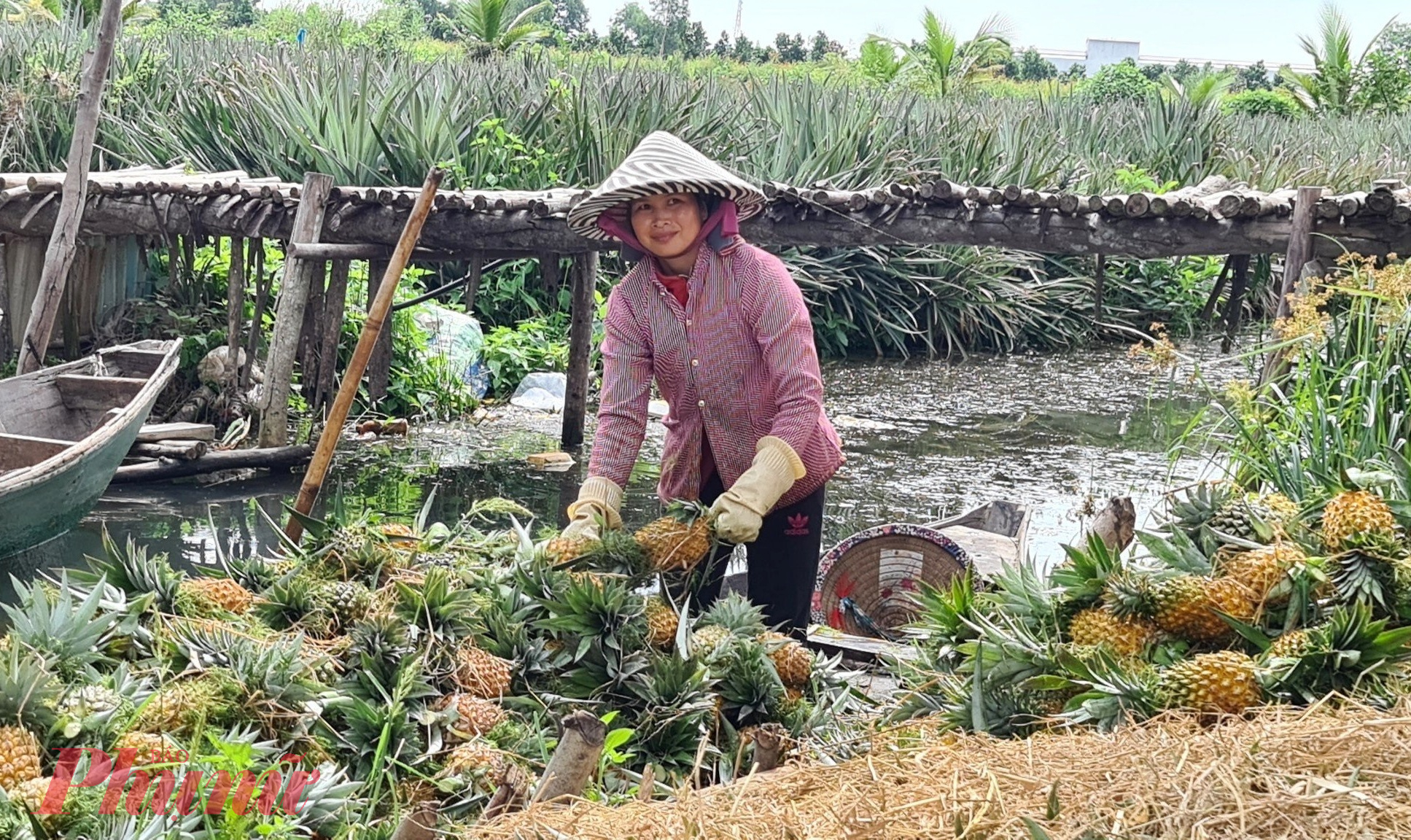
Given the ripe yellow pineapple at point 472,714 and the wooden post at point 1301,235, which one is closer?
the ripe yellow pineapple at point 472,714

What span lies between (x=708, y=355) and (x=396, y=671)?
1.46 m

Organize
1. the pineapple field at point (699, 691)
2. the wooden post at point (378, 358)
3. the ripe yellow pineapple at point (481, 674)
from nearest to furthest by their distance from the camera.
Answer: the pineapple field at point (699, 691), the ripe yellow pineapple at point (481, 674), the wooden post at point (378, 358)

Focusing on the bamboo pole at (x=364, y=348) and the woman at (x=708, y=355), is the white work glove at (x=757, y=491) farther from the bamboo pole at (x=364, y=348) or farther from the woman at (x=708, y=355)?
the bamboo pole at (x=364, y=348)

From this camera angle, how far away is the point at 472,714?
2.52m

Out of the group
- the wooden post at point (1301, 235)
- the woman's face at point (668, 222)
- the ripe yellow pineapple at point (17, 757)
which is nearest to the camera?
the ripe yellow pineapple at point (17, 757)

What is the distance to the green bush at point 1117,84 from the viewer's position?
28.9 metres

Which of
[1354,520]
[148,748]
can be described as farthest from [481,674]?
[1354,520]

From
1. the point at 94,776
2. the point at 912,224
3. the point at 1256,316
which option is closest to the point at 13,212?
the point at 912,224

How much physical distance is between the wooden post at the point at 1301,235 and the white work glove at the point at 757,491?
426cm

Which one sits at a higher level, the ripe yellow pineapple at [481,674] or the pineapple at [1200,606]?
the pineapple at [1200,606]

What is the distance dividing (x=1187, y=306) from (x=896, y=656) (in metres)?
14.5

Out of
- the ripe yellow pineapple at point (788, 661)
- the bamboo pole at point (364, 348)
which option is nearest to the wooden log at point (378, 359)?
the bamboo pole at point (364, 348)

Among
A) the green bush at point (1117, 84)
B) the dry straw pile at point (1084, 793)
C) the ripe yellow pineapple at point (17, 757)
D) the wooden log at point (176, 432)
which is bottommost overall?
the wooden log at point (176, 432)

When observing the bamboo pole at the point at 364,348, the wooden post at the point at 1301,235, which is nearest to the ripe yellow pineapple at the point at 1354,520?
the bamboo pole at the point at 364,348
